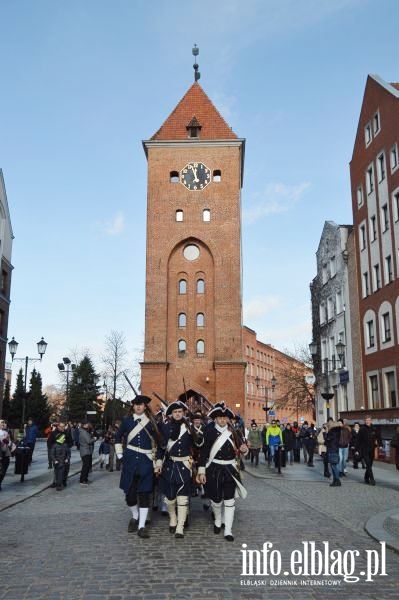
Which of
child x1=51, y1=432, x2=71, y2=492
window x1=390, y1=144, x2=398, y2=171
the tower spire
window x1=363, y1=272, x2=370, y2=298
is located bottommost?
child x1=51, y1=432, x2=71, y2=492

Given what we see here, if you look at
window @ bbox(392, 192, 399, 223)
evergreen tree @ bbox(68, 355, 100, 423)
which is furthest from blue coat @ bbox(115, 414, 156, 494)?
evergreen tree @ bbox(68, 355, 100, 423)

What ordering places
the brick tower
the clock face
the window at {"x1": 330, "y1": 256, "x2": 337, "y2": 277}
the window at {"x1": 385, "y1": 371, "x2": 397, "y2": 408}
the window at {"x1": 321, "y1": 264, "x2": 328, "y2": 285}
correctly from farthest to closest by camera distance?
the clock face → the brick tower → the window at {"x1": 321, "y1": 264, "x2": 328, "y2": 285} → the window at {"x1": 330, "y1": 256, "x2": 337, "y2": 277} → the window at {"x1": 385, "y1": 371, "x2": 397, "y2": 408}

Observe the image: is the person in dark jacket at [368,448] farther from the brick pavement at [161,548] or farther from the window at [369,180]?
the window at [369,180]

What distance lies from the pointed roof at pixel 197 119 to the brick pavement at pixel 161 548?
123ft

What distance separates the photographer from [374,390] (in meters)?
29.3

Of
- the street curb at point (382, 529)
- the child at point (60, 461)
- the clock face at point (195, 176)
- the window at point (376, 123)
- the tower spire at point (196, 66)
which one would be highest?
the tower spire at point (196, 66)

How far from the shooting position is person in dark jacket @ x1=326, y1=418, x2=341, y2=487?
15047mm

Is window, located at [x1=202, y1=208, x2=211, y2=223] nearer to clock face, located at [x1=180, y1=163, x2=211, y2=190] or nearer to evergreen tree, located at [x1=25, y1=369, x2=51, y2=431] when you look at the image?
clock face, located at [x1=180, y1=163, x2=211, y2=190]

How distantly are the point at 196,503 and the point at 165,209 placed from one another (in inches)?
1328

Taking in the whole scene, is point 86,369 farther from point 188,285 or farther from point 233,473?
point 233,473

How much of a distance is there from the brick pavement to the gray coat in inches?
108

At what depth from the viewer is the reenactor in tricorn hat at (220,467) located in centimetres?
814

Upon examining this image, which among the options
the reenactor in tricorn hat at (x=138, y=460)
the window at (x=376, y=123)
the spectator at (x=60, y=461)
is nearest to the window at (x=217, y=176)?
the window at (x=376, y=123)

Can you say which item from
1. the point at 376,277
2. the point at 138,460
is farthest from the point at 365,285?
the point at 138,460
